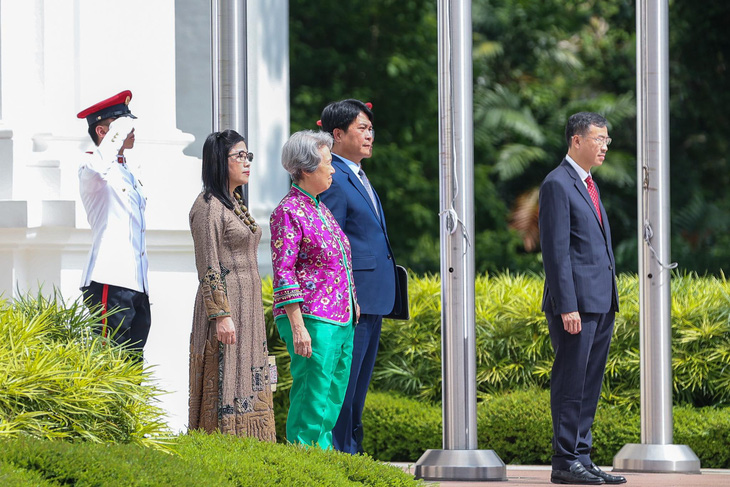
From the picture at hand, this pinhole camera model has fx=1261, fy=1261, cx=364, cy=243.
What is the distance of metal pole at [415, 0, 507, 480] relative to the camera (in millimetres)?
6566

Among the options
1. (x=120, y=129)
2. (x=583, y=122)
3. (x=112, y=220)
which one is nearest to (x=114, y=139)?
(x=120, y=129)

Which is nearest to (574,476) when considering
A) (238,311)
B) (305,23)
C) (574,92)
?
(238,311)

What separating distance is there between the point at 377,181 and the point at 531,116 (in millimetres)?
3556

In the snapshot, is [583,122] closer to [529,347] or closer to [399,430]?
[529,347]

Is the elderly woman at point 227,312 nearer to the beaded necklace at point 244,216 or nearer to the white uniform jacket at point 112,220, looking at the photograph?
the beaded necklace at point 244,216

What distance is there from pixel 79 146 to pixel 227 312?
3.29 metres

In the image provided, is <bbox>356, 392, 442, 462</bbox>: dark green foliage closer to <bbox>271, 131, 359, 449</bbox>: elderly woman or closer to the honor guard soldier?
the honor guard soldier

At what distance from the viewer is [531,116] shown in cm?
2141

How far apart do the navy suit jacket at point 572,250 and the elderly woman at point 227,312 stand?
144 cm

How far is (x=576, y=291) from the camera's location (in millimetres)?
6168

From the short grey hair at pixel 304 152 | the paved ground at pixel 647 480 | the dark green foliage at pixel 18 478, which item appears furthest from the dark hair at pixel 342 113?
the dark green foliage at pixel 18 478

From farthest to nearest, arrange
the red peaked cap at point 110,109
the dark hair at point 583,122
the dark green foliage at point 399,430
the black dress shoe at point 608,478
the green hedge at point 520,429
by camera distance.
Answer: the dark green foliage at point 399,430, the green hedge at point 520,429, the red peaked cap at point 110,109, the dark hair at point 583,122, the black dress shoe at point 608,478

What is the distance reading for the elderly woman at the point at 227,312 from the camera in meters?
5.53

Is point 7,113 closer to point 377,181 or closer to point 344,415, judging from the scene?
point 344,415
